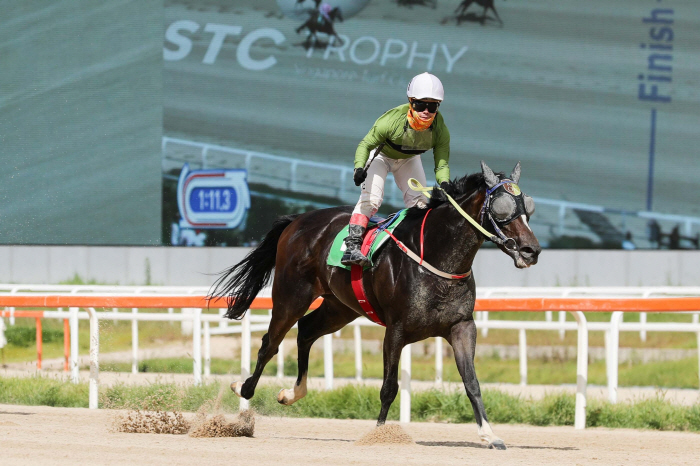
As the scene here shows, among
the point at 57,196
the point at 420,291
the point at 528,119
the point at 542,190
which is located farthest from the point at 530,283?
the point at 420,291

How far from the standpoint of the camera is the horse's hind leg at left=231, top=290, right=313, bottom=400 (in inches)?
255

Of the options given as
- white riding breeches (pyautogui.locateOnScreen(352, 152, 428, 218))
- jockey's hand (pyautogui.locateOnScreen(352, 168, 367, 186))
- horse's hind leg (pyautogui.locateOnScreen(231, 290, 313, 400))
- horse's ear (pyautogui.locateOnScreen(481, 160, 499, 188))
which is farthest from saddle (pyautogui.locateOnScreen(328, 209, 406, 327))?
horse's ear (pyautogui.locateOnScreen(481, 160, 499, 188))

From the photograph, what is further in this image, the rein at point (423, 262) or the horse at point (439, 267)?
the rein at point (423, 262)

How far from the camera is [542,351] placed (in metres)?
12.3

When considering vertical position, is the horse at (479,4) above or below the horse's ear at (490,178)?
above

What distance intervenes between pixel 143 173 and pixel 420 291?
13.4 m

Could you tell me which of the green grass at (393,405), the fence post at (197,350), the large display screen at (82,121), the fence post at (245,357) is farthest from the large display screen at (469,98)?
the green grass at (393,405)

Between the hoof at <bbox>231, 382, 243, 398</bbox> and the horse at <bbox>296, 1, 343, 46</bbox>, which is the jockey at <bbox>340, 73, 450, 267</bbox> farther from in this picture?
the horse at <bbox>296, 1, 343, 46</bbox>

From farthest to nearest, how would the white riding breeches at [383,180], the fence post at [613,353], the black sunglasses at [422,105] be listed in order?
the fence post at [613,353] → the white riding breeches at [383,180] → the black sunglasses at [422,105]

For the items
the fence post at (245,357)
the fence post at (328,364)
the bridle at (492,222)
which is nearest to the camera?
the bridle at (492,222)

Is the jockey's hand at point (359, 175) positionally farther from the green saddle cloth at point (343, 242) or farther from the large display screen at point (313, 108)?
the large display screen at point (313, 108)

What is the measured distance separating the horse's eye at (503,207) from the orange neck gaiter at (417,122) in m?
0.70

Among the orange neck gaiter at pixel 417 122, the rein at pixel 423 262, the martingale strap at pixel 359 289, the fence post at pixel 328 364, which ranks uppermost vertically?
the orange neck gaiter at pixel 417 122

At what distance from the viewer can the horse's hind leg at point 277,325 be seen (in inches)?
255
